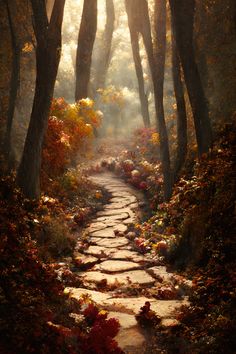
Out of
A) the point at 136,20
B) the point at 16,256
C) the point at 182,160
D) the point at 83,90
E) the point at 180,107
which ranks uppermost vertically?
the point at 136,20

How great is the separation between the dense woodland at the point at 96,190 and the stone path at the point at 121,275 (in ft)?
0.76

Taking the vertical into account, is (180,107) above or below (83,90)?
below

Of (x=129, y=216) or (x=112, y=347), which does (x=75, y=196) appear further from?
(x=112, y=347)

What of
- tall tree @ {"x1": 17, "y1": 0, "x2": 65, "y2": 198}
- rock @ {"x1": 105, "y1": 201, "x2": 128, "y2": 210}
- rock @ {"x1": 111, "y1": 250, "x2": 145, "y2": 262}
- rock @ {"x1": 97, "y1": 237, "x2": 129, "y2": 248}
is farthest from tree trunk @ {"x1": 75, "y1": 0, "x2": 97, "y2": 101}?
rock @ {"x1": 111, "y1": 250, "x2": 145, "y2": 262}

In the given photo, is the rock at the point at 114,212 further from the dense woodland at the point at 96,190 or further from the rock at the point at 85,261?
the rock at the point at 85,261

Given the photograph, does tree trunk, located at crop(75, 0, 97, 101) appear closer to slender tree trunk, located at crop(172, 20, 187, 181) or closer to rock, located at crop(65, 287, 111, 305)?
slender tree trunk, located at crop(172, 20, 187, 181)

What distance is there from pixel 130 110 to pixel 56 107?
73.2 ft

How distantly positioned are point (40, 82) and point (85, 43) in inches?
319

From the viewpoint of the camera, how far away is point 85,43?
15.4 meters

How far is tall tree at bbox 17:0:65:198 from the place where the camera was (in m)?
7.95

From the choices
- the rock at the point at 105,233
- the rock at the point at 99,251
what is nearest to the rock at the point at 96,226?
the rock at the point at 105,233

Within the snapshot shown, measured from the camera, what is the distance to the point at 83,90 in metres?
15.9

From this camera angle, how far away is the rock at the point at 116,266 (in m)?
7.15

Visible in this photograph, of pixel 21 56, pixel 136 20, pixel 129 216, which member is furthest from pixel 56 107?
pixel 136 20
